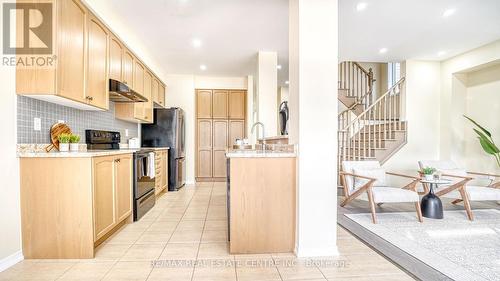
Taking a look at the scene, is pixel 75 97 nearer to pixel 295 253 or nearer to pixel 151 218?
pixel 151 218

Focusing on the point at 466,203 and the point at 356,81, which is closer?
the point at 466,203

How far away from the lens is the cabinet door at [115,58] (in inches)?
124

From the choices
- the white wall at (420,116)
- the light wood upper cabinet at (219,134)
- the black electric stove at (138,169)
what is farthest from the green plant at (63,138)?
the white wall at (420,116)

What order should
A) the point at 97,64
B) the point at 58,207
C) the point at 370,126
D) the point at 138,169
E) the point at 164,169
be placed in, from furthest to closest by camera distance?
the point at 370,126
the point at 164,169
the point at 138,169
the point at 97,64
the point at 58,207

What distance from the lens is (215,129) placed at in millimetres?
6289

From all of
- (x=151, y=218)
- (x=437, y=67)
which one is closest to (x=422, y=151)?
(x=437, y=67)

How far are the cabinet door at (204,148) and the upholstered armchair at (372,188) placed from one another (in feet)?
11.4

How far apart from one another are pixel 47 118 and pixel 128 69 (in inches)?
59.3

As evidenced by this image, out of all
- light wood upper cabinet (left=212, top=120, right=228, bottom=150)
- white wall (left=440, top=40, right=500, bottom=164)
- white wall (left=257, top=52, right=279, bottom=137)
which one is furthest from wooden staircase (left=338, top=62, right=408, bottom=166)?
light wood upper cabinet (left=212, top=120, right=228, bottom=150)

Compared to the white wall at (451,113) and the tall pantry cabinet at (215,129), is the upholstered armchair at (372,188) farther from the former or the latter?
the tall pantry cabinet at (215,129)

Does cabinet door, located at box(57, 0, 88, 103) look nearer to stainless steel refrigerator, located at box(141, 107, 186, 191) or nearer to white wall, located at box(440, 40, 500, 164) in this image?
stainless steel refrigerator, located at box(141, 107, 186, 191)

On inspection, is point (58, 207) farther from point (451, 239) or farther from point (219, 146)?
point (219, 146)

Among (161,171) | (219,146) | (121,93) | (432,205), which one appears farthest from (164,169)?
(432,205)

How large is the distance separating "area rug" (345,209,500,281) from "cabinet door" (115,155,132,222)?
112 inches
